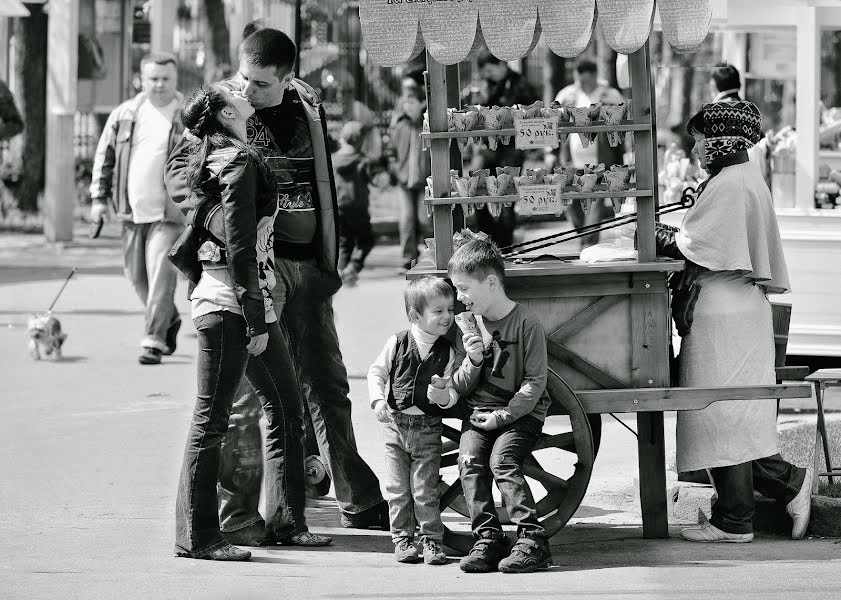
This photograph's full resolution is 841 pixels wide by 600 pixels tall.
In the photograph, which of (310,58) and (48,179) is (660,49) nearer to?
(310,58)

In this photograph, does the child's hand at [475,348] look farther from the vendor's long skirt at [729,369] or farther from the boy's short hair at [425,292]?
the vendor's long skirt at [729,369]

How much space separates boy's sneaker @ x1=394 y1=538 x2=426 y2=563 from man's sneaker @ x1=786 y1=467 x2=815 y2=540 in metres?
1.53

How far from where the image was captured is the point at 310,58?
2100cm

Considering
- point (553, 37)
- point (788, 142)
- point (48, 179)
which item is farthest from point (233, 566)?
point (48, 179)

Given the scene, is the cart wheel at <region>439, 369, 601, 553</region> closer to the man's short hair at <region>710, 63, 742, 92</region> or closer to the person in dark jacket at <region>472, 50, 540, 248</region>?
the man's short hair at <region>710, 63, 742, 92</region>

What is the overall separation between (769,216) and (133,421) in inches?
157

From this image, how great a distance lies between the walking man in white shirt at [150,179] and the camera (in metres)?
10.1

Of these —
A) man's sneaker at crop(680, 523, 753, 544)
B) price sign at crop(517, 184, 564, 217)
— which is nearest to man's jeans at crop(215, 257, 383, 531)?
price sign at crop(517, 184, 564, 217)

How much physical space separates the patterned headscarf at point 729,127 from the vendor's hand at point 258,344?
187 centimetres

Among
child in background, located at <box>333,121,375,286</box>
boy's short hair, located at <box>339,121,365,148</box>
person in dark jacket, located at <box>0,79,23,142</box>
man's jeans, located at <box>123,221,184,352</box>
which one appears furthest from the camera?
boy's short hair, located at <box>339,121,365,148</box>

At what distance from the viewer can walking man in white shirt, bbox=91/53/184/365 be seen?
10102mm

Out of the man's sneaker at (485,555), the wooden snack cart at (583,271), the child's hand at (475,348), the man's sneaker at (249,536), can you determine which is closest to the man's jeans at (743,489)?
the wooden snack cart at (583,271)

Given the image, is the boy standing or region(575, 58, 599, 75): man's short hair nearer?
the boy standing

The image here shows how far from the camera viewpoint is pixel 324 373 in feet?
20.6
